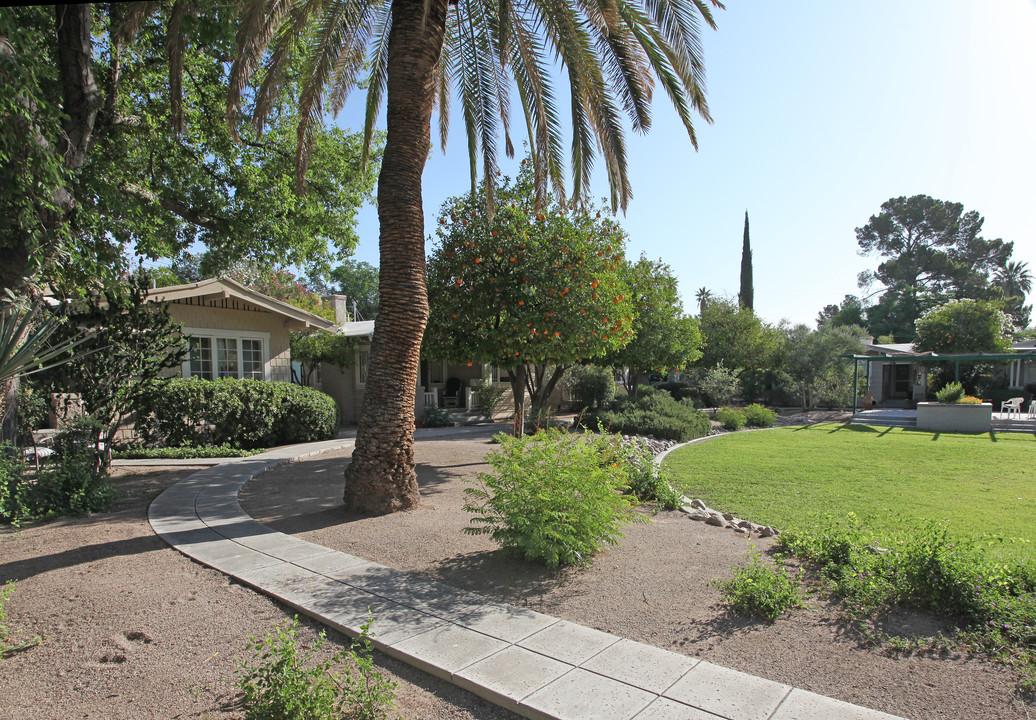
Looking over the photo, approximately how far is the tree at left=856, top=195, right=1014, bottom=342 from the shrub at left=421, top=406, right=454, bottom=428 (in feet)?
170

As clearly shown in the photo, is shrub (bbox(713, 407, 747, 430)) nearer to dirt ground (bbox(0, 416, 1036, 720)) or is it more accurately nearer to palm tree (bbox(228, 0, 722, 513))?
palm tree (bbox(228, 0, 722, 513))

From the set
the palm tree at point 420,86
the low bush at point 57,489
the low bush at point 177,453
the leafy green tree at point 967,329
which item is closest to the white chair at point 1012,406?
the leafy green tree at point 967,329

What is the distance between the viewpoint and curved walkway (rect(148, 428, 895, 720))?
298 cm

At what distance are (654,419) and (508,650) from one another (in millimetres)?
13890

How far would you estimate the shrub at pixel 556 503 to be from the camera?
4.94m

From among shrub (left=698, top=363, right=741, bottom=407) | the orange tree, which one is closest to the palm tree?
the orange tree

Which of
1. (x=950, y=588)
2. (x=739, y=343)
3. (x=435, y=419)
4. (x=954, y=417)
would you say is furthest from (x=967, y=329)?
(x=950, y=588)

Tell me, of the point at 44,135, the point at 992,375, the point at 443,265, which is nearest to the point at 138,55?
the point at 44,135

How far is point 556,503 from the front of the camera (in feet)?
16.5

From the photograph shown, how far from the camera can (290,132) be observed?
1245cm

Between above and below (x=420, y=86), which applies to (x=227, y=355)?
below

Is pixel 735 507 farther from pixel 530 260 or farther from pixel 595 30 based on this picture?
pixel 595 30

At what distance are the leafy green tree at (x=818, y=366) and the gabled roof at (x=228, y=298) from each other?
20891 millimetres

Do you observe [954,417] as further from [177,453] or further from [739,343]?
[177,453]
